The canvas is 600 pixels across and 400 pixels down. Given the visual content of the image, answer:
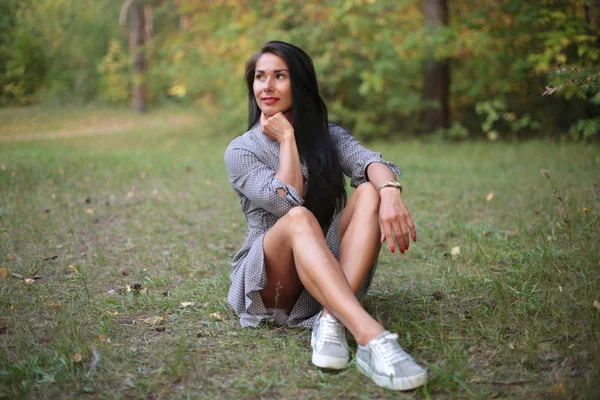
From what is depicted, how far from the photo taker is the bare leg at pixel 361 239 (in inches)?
99.7

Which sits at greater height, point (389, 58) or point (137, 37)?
point (137, 37)

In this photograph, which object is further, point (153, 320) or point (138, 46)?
point (138, 46)

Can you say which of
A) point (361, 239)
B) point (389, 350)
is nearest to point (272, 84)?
point (361, 239)

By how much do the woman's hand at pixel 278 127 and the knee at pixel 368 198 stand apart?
436 millimetres

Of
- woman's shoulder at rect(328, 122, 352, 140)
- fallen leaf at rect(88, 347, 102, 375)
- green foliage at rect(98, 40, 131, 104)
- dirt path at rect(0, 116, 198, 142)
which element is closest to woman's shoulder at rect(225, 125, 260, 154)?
woman's shoulder at rect(328, 122, 352, 140)

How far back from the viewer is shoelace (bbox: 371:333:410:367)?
83.4 inches

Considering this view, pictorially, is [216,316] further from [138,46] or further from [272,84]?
[138,46]

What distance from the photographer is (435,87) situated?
10.9 meters

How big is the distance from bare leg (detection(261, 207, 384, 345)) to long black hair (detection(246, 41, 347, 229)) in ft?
1.31

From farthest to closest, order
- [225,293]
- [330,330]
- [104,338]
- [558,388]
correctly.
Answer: [225,293], [104,338], [330,330], [558,388]

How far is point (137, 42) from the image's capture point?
18.2 m

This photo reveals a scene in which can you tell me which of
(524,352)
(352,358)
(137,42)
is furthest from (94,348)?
(137,42)

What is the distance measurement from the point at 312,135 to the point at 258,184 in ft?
1.56

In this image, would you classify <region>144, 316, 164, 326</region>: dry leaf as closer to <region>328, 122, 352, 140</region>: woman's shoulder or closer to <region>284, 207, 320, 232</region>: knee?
<region>284, 207, 320, 232</region>: knee
